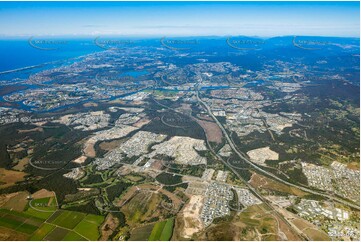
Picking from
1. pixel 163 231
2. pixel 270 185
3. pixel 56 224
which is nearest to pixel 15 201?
pixel 56 224

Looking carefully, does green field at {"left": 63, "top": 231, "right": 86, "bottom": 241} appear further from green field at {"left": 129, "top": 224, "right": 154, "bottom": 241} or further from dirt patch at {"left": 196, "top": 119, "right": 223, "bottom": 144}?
dirt patch at {"left": 196, "top": 119, "right": 223, "bottom": 144}

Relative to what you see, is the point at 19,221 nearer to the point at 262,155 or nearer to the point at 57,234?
the point at 57,234

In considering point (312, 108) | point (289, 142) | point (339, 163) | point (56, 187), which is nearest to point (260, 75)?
point (312, 108)

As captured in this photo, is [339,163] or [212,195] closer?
[212,195]

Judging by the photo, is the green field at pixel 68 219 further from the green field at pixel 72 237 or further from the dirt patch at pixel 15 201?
the dirt patch at pixel 15 201

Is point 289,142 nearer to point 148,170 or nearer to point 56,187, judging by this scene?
point 148,170

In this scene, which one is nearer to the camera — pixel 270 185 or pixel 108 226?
pixel 108 226

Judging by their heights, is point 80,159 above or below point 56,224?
below
